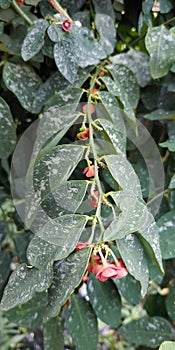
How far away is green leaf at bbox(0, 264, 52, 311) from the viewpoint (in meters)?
0.54

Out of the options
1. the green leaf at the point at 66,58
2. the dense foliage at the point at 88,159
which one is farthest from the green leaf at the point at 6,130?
the green leaf at the point at 66,58

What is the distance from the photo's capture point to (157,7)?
81cm

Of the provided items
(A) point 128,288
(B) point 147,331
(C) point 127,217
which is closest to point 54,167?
(C) point 127,217

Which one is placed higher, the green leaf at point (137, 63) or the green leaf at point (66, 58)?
the green leaf at point (66, 58)

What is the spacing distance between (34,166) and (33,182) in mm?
19

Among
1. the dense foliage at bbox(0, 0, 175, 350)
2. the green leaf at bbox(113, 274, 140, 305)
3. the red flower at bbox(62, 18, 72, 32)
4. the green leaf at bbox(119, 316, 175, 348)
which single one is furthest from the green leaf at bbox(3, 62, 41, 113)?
the green leaf at bbox(119, 316, 175, 348)

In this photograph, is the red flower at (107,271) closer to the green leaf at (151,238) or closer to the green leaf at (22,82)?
the green leaf at (151,238)

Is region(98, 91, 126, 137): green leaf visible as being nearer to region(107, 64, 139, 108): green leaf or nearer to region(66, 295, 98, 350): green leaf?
region(107, 64, 139, 108): green leaf

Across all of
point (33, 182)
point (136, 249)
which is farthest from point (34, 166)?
point (136, 249)

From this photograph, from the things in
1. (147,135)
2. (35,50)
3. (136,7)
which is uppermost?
(35,50)

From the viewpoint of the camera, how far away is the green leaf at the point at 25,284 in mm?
538

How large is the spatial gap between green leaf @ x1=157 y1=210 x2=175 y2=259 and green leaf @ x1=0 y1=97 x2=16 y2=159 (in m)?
0.25

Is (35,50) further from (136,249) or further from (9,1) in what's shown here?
(136,249)

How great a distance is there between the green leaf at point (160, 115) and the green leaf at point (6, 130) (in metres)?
0.21
